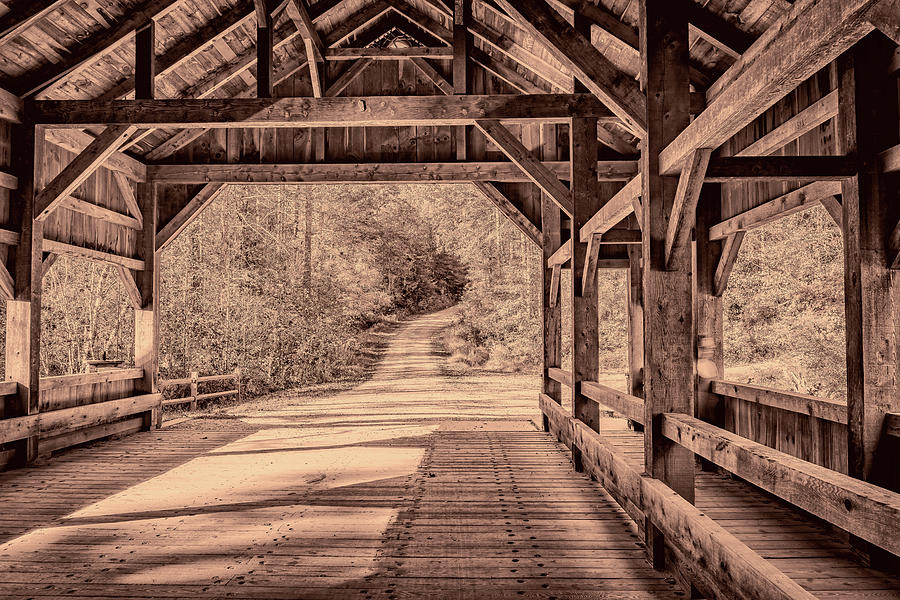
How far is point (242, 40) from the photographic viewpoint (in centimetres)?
811

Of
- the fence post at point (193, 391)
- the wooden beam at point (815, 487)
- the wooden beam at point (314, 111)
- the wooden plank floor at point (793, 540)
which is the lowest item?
the wooden plank floor at point (793, 540)

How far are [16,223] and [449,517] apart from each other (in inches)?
224

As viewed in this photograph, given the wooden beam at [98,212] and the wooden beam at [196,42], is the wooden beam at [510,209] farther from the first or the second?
the wooden beam at [98,212]

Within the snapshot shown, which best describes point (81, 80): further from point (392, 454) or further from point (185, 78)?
point (392, 454)

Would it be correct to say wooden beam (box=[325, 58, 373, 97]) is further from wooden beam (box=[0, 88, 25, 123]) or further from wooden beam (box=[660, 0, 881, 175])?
wooden beam (box=[660, 0, 881, 175])

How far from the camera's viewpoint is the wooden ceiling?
571cm

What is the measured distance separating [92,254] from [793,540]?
834 cm

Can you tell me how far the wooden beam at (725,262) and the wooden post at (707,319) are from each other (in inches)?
1.6

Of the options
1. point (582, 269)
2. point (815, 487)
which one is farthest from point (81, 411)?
point (815, 487)

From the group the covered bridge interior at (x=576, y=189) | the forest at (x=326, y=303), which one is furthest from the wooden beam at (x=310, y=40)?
the forest at (x=326, y=303)

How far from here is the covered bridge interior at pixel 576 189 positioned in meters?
3.40

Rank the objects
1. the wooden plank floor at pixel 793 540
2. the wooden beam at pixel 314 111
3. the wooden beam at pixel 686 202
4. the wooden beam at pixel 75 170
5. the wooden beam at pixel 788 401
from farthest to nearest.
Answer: the wooden beam at pixel 75 170, the wooden beam at pixel 314 111, the wooden beam at pixel 788 401, the wooden plank floor at pixel 793 540, the wooden beam at pixel 686 202

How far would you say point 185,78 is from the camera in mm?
8125

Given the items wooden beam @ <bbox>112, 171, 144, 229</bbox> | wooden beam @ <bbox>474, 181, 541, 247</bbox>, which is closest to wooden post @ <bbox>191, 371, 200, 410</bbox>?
wooden beam @ <bbox>112, 171, 144, 229</bbox>
